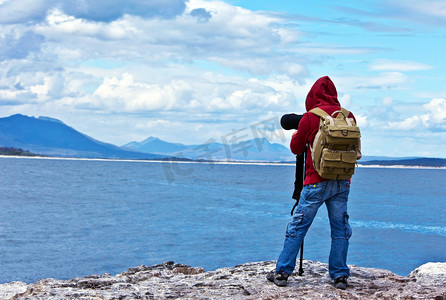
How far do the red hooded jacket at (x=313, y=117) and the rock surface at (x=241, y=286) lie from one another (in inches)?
62.8

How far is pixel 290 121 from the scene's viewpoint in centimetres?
725

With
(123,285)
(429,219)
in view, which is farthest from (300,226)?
(429,219)

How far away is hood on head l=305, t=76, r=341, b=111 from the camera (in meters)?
7.14

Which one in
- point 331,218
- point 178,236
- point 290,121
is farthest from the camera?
point 178,236

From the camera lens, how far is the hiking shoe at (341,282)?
7082 millimetres

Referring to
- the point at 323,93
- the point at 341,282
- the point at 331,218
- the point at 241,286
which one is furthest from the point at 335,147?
the point at 241,286

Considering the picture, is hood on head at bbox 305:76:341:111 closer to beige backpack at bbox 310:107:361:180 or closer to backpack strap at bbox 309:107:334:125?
backpack strap at bbox 309:107:334:125

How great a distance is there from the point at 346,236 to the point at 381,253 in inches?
920

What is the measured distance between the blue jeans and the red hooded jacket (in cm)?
18

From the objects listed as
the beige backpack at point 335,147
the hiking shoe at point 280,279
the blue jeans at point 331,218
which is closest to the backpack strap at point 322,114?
the beige backpack at point 335,147

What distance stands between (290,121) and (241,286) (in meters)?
2.52

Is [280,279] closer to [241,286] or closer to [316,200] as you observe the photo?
[241,286]

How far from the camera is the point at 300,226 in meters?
7.06

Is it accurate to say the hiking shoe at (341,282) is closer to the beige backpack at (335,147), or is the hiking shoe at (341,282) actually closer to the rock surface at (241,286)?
the rock surface at (241,286)
